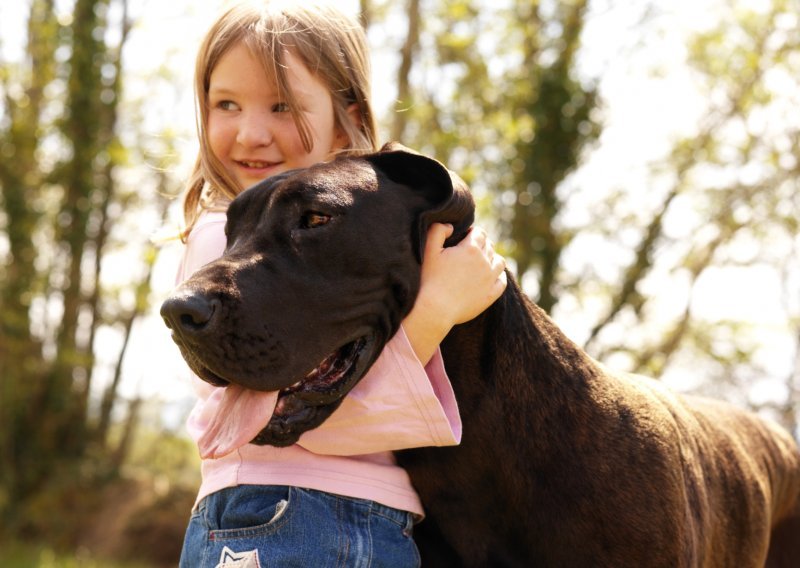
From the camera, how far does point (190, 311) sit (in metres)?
2.48

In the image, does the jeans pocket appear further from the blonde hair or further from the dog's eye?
the blonde hair

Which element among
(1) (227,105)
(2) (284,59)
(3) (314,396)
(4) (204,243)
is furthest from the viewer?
(1) (227,105)

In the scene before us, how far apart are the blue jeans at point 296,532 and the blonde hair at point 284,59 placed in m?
1.12

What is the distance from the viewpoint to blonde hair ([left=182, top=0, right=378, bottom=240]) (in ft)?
11.3

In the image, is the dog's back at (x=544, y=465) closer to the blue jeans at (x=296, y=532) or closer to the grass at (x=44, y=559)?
the blue jeans at (x=296, y=532)

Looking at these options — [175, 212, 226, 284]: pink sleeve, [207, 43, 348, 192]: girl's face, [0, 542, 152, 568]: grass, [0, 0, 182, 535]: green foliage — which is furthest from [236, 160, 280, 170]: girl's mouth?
[0, 0, 182, 535]: green foliage

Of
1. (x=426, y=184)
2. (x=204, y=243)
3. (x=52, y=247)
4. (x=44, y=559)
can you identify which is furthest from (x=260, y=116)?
(x=52, y=247)

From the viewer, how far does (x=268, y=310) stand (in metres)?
2.62

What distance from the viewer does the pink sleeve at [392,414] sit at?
295cm

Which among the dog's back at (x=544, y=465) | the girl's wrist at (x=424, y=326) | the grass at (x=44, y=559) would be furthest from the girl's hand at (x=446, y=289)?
the grass at (x=44, y=559)

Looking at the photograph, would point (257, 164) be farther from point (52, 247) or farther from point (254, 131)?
point (52, 247)

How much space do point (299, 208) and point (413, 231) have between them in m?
0.40

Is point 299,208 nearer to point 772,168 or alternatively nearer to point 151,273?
point 151,273

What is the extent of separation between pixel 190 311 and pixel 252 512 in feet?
2.66
